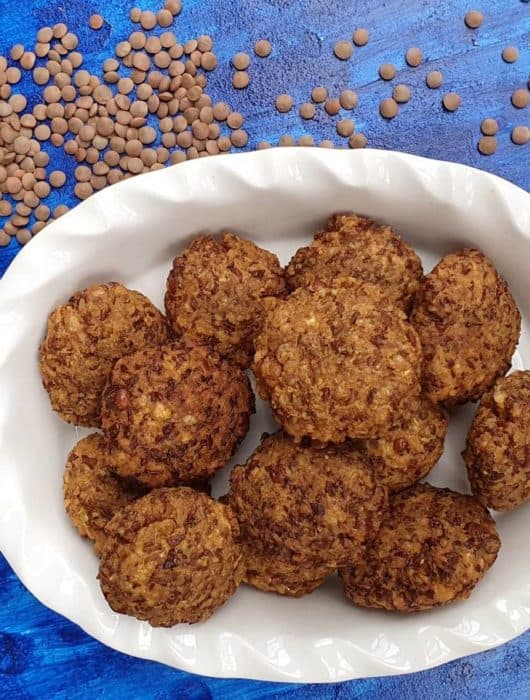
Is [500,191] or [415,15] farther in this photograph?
[415,15]

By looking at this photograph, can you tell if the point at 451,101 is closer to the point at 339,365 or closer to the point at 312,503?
the point at 339,365

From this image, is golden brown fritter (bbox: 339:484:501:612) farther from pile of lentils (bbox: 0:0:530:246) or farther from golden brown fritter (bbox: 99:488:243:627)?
pile of lentils (bbox: 0:0:530:246)

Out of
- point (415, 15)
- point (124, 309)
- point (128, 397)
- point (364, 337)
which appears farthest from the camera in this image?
point (415, 15)

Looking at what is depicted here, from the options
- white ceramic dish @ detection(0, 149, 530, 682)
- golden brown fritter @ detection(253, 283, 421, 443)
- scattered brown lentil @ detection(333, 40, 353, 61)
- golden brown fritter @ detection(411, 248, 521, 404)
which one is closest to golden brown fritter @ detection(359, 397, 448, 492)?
golden brown fritter @ detection(411, 248, 521, 404)

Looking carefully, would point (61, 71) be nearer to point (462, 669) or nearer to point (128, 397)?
point (128, 397)

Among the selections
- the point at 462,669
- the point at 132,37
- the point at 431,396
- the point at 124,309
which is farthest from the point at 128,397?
the point at 462,669

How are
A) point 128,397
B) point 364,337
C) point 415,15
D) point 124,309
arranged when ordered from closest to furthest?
1. point 364,337
2. point 128,397
3. point 124,309
4. point 415,15

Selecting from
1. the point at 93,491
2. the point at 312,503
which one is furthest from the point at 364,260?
the point at 93,491
